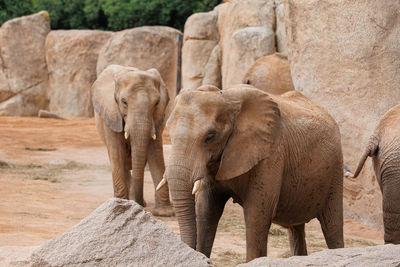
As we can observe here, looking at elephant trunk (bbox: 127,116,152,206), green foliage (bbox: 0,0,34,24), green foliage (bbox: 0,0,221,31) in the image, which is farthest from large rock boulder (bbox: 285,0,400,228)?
green foliage (bbox: 0,0,34,24)

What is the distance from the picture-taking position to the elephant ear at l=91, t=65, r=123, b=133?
7.18m

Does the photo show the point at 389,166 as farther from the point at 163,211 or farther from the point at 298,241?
the point at 163,211

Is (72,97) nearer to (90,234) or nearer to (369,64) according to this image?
(369,64)

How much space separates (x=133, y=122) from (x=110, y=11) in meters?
15.5

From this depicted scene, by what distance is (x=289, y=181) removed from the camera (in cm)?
482

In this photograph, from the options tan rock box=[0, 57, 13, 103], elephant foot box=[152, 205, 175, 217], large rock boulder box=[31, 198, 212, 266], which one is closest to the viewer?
large rock boulder box=[31, 198, 212, 266]

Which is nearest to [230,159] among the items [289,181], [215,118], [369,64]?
[215,118]

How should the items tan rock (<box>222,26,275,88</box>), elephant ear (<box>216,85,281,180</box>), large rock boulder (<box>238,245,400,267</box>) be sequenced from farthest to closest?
tan rock (<box>222,26,275,88</box>), elephant ear (<box>216,85,281,180</box>), large rock boulder (<box>238,245,400,267</box>)

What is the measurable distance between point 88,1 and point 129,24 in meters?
1.45

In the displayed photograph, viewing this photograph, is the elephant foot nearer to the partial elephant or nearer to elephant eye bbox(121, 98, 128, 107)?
elephant eye bbox(121, 98, 128, 107)

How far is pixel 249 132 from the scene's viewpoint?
443 centimetres

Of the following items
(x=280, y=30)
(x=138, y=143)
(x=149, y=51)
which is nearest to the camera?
(x=138, y=143)

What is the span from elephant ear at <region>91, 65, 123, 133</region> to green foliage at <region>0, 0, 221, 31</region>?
1370 cm

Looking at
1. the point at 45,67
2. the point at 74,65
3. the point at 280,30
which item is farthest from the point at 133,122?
the point at 45,67
